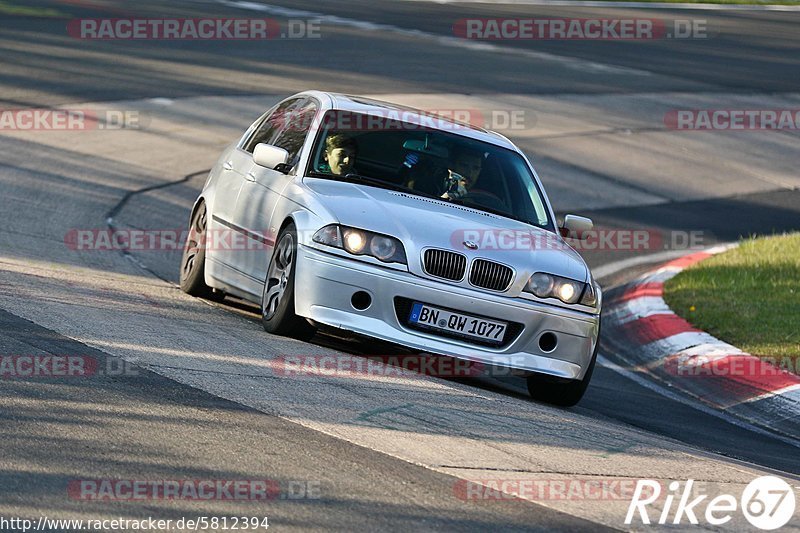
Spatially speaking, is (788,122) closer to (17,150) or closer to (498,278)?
(17,150)

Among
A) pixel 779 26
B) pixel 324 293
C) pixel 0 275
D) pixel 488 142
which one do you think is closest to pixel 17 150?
pixel 0 275

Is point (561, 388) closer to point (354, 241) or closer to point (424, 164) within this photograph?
point (354, 241)

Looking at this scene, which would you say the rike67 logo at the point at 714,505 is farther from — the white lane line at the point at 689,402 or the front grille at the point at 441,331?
the white lane line at the point at 689,402

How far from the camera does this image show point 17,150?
15.5m

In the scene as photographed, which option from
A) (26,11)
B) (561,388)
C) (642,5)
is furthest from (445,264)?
(642,5)

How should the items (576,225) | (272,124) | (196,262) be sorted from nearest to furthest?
(576,225) → (196,262) → (272,124)

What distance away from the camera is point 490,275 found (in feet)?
25.3

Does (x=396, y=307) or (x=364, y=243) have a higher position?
(x=364, y=243)

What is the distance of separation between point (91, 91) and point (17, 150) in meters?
3.81

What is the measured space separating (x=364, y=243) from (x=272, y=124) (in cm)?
247

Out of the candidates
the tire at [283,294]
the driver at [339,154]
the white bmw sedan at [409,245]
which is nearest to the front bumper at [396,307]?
the white bmw sedan at [409,245]

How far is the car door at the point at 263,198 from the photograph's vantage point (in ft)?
28.2

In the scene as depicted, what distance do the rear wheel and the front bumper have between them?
80.8 inches

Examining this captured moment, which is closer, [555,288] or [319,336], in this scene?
[555,288]
